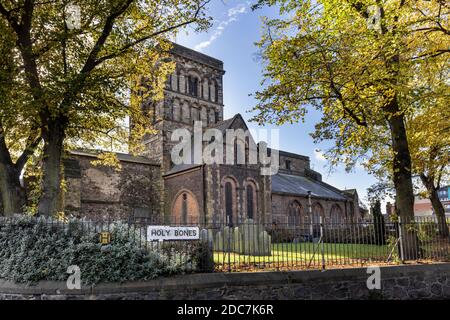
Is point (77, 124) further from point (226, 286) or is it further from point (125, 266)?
point (226, 286)

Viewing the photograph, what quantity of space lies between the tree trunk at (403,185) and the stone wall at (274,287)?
115cm

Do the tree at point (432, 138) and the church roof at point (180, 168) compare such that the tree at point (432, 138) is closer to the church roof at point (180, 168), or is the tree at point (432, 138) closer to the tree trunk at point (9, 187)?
the tree trunk at point (9, 187)

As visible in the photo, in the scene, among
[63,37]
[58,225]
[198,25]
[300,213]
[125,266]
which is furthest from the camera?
[300,213]

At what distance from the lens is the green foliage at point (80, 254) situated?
8516 mm

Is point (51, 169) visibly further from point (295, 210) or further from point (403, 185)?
point (295, 210)

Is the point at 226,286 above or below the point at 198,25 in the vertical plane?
below

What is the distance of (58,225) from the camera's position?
948 centimetres

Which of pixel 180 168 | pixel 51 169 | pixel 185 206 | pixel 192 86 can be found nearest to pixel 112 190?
pixel 180 168

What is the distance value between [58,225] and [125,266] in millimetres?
2254

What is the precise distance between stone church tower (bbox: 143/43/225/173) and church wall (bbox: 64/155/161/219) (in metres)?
2.22

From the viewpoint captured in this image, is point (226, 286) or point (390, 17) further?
point (390, 17)

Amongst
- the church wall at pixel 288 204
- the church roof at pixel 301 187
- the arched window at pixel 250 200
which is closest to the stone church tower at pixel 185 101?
the arched window at pixel 250 200

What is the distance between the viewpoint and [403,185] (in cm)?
1337
